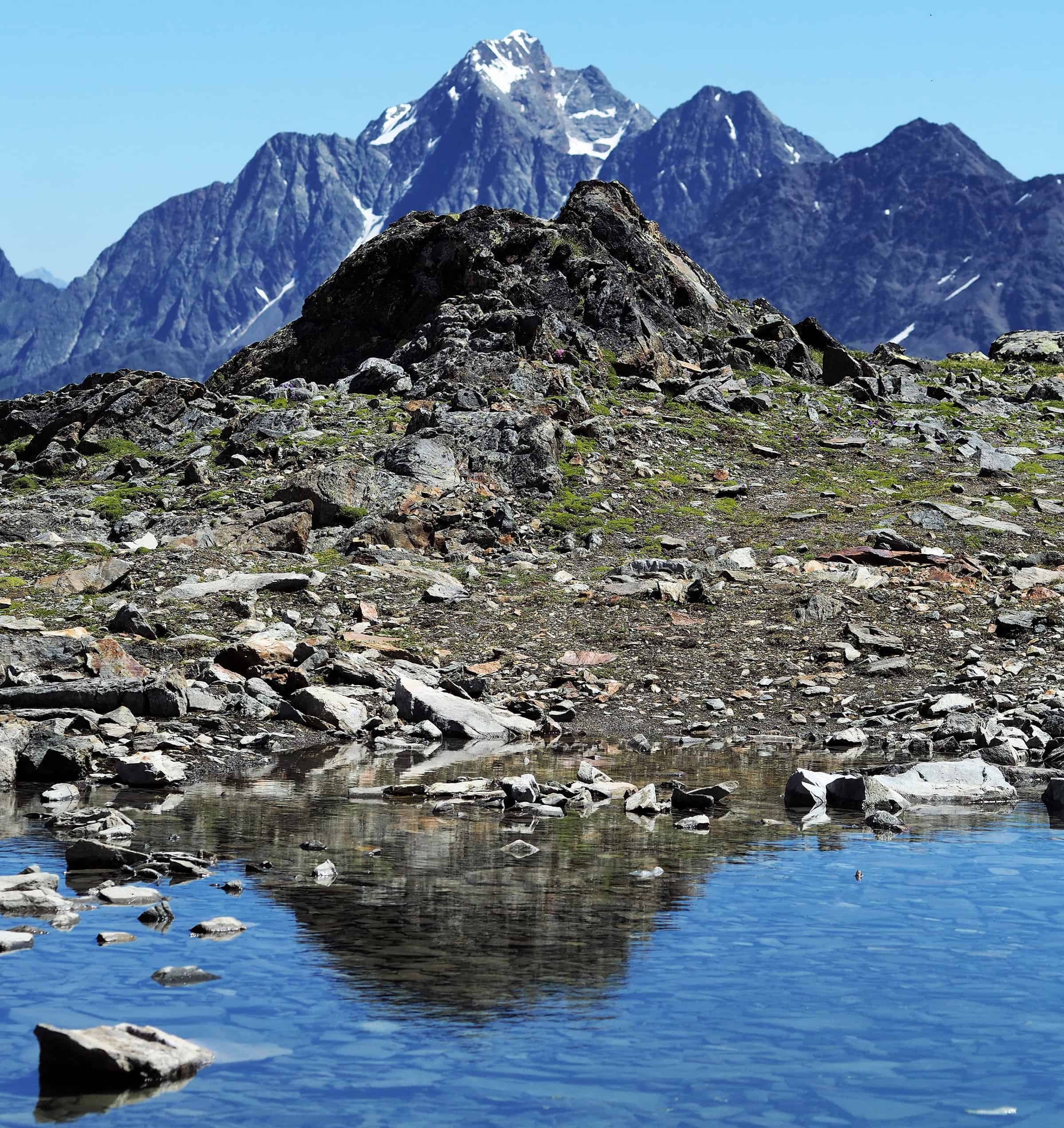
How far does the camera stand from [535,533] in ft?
108

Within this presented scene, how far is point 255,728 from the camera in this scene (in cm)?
2016

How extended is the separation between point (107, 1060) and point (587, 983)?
3.28 m

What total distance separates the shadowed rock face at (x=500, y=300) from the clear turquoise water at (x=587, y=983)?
3216cm

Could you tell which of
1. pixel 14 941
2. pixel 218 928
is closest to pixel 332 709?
pixel 218 928

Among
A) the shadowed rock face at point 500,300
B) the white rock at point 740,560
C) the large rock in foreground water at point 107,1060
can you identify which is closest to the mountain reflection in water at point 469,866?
the large rock in foreground water at point 107,1060

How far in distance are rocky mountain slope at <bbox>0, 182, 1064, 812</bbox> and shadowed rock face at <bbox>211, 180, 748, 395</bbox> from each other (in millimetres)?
143

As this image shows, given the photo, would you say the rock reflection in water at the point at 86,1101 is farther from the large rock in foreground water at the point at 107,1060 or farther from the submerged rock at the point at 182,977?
the submerged rock at the point at 182,977

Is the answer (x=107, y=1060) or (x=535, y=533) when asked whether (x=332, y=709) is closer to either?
(x=535, y=533)

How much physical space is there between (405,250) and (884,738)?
115ft

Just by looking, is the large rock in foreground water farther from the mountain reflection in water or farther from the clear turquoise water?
the mountain reflection in water

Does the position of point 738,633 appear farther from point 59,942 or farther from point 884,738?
point 59,942

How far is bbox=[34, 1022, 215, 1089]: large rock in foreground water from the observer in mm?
6988

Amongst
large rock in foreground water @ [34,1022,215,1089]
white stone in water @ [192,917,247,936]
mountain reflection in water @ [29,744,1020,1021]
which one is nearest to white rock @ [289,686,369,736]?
mountain reflection in water @ [29,744,1020,1021]

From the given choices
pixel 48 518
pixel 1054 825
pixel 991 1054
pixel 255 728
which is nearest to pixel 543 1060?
pixel 991 1054
